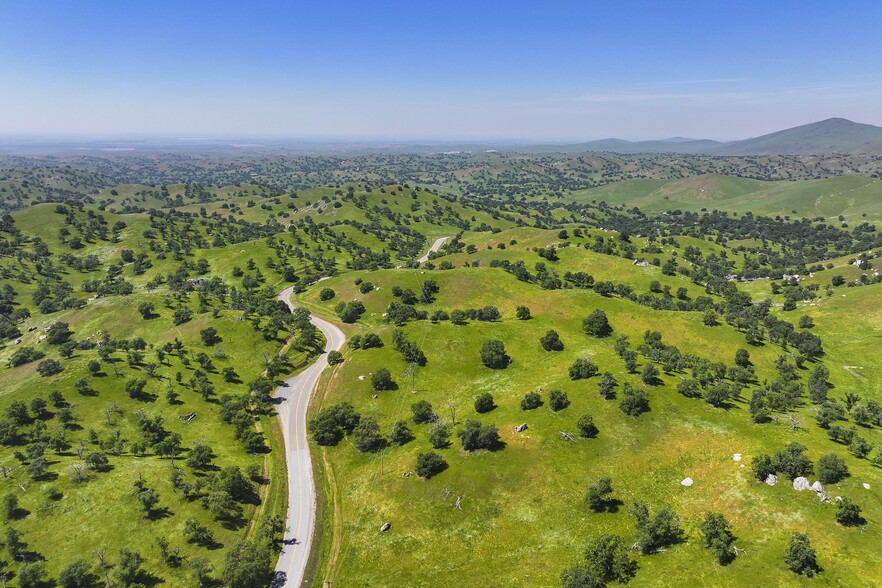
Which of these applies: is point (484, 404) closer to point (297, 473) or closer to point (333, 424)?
point (333, 424)

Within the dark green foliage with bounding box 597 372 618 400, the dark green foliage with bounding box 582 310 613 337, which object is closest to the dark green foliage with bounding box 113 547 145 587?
the dark green foliage with bounding box 597 372 618 400

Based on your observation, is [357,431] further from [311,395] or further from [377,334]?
[377,334]

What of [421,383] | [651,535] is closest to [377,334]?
[421,383]

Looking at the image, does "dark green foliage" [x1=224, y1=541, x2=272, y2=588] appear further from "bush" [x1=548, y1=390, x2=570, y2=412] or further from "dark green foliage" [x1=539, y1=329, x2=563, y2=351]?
"dark green foliage" [x1=539, y1=329, x2=563, y2=351]

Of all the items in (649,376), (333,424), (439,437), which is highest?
(649,376)

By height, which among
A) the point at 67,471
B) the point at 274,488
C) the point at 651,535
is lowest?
the point at 274,488

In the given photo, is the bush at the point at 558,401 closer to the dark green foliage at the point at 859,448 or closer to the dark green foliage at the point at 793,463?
the dark green foliage at the point at 793,463

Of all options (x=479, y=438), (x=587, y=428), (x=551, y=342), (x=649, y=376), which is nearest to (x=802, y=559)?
(x=587, y=428)
